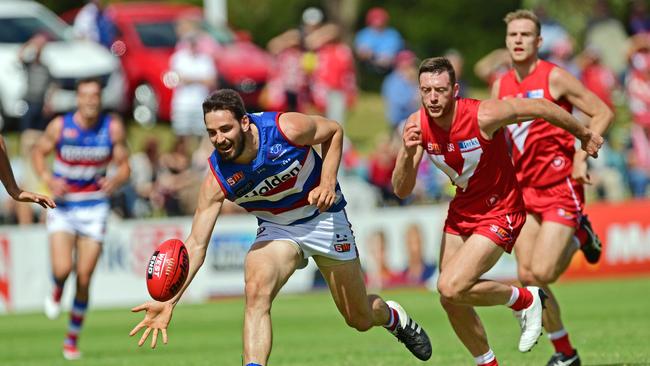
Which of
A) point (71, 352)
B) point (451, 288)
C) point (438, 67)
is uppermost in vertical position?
point (438, 67)

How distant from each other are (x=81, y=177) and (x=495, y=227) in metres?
6.38

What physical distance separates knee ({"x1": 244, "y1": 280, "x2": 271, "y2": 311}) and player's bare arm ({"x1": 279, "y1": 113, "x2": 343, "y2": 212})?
692 mm

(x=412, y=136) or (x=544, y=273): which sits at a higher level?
(x=412, y=136)

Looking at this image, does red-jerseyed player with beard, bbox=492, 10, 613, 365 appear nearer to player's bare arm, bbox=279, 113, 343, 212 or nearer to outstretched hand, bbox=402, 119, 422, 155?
outstretched hand, bbox=402, 119, 422, 155

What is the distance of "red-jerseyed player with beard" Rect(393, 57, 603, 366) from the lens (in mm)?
9195

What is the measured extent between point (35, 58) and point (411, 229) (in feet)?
23.0

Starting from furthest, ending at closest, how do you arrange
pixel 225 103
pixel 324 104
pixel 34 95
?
pixel 324 104 → pixel 34 95 → pixel 225 103

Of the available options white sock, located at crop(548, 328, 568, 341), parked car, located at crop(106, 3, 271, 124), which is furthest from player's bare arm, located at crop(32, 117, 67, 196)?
parked car, located at crop(106, 3, 271, 124)

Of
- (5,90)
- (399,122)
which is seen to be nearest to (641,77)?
(399,122)

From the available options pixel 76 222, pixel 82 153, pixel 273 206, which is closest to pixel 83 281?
pixel 76 222

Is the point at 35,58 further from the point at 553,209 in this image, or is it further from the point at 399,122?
the point at 553,209

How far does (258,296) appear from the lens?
29.2 feet

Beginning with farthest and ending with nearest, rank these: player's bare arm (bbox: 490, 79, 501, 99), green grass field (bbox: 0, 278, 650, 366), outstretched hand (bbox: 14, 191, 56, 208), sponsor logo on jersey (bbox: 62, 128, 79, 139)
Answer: sponsor logo on jersey (bbox: 62, 128, 79, 139)
green grass field (bbox: 0, 278, 650, 366)
player's bare arm (bbox: 490, 79, 501, 99)
outstretched hand (bbox: 14, 191, 56, 208)

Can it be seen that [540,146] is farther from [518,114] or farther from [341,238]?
[341,238]
